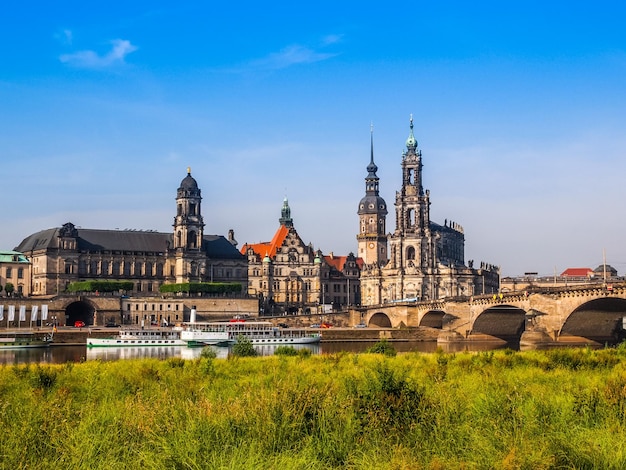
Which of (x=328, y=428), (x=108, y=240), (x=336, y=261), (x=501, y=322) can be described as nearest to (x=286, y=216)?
(x=336, y=261)

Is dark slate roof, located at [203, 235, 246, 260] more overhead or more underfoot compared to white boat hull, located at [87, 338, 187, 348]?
more overhead

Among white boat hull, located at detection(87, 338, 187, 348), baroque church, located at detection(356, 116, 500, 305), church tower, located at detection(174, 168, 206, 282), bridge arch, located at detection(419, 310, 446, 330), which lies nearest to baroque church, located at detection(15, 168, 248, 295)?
church tower, located at detection(174, 168, 206, 282)

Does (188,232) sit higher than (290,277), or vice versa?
(188,232)

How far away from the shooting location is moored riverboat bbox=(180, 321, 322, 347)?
85.9 metres

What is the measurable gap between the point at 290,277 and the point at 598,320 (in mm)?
74218

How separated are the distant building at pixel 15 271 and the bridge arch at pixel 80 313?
10.8 metres

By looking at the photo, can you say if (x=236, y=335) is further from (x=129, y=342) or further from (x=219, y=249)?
(x=219, y=249)

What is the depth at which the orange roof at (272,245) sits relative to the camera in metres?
148

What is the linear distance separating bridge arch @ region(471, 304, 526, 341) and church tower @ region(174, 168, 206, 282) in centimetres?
5146

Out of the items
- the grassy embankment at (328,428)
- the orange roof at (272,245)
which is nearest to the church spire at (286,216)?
the orange roof at (272,245)

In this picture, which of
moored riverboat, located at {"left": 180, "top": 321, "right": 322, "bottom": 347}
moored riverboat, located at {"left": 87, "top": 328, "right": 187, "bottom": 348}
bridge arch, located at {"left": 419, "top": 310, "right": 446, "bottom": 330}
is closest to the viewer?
moored riverboat, located at {"left": 87, "top": 328, "right": 187, "bottom": 348}

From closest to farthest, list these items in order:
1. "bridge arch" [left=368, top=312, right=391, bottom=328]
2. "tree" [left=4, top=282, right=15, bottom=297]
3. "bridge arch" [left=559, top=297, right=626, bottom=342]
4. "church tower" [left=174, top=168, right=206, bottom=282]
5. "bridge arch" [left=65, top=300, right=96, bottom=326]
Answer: "bridge arch" [left=559, top=297, right=626, bottom=342]
"bridge arch" [left=368, top=312, right=391, bottom=328]
"bridge arch" [left=65, top=300, right=96, bottom=326]
"tree" [left=4, top=282, right=15, bottom=297]
"church tower" [left=174, top=168, right=206, bottom=282]

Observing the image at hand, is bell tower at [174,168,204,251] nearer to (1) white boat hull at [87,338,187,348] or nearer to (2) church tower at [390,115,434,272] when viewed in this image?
(2) church tower at [390,115,434,272]

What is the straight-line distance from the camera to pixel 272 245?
5915 inches
